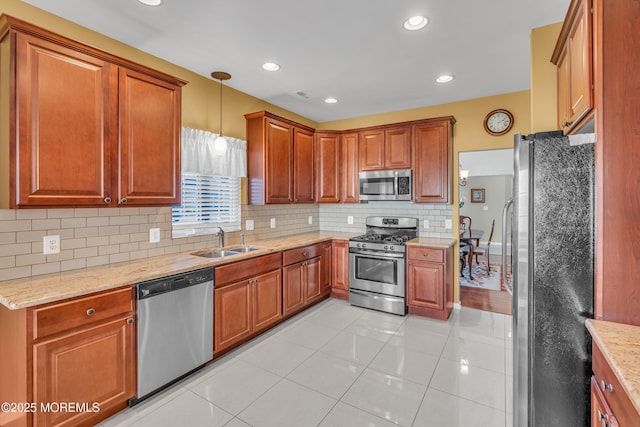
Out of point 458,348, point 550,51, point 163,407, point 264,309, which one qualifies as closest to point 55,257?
point 163,407

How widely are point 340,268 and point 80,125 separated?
3274 mm

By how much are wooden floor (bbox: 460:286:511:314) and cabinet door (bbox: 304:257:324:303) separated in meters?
2.00

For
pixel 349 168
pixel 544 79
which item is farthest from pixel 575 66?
pixel 349 168

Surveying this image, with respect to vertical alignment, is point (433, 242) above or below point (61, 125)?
below

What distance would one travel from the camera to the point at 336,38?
2.46 meters

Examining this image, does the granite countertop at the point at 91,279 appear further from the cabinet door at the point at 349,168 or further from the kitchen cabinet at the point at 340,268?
the cabinet door at the point at 349,168

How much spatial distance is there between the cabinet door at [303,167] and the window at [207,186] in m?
0.76

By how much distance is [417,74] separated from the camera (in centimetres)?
315

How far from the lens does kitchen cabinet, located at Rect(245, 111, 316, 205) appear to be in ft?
11.8

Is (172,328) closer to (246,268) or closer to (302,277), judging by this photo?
(246,268)

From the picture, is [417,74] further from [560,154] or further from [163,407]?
[163,407]

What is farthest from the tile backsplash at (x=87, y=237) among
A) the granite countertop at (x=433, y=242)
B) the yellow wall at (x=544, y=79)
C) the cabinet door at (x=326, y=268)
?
the yellow wall at (x=544, y=79)

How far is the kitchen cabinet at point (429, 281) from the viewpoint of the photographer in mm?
3564

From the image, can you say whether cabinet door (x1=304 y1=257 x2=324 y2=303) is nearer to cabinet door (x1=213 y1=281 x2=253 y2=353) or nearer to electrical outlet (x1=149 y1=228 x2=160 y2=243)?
cabinet door (x1=213 y1=281 x2=253 y2=353)
